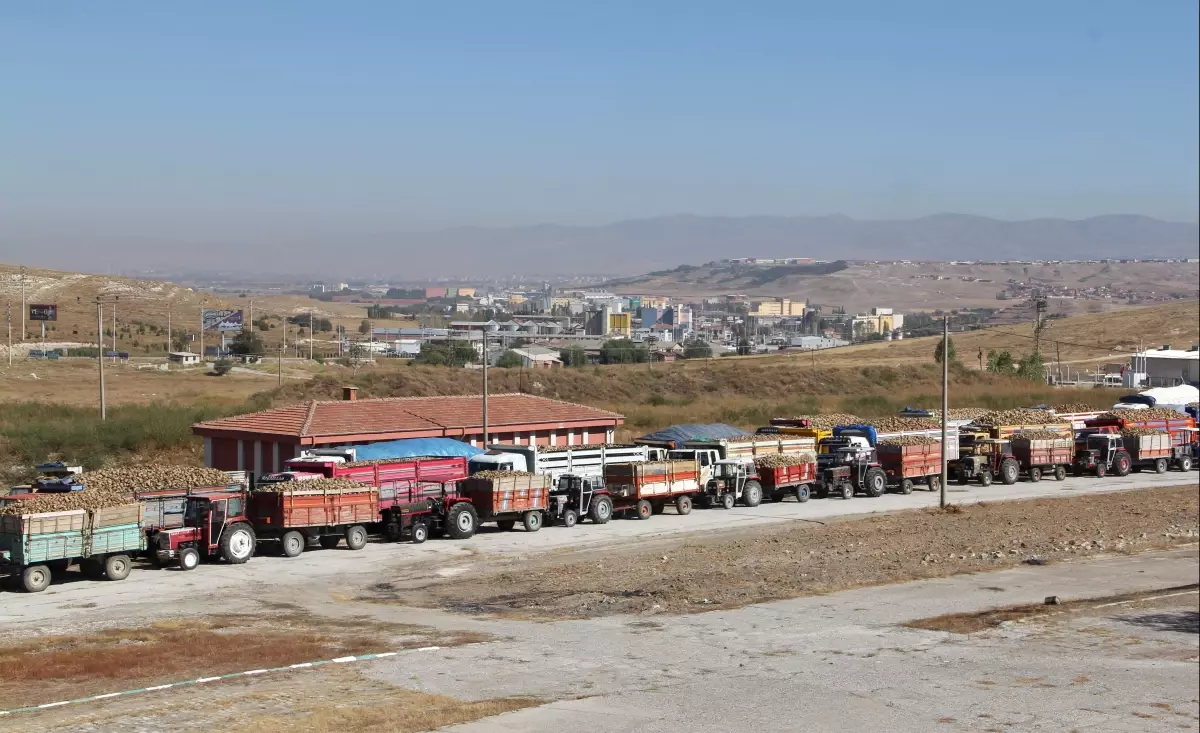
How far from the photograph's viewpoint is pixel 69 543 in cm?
2944

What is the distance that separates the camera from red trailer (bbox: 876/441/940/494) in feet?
161

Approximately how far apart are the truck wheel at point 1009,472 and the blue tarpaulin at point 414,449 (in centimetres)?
2187

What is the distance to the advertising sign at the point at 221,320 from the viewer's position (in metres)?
110

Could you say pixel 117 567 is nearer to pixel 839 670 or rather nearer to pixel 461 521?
pixel 461 521

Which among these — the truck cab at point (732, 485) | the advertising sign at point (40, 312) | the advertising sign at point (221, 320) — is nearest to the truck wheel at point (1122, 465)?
the truck cab at point (732, 485)

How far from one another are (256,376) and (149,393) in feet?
43.7

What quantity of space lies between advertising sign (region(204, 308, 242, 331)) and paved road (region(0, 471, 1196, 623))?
243 feet

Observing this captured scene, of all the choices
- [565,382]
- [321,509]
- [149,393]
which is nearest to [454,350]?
[565,382]

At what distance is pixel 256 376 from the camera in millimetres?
85250

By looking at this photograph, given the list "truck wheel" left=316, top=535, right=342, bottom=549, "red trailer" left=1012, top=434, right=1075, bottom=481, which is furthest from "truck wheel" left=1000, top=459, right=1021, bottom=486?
"truck wheel" left=316, top=535, right=342, bottom=549

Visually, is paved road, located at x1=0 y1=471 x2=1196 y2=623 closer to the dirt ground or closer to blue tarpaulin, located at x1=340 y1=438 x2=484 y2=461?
the dirt ground

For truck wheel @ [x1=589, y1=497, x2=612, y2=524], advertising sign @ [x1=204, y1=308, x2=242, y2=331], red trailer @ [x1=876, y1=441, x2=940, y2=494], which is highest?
advertising sign @ [x1=204, y1=308, x2=242, y2=331]

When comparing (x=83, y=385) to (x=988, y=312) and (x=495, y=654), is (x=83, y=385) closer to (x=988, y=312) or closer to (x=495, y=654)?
(x=495, y=654)

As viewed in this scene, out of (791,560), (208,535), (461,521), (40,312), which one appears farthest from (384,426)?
(40,312)
